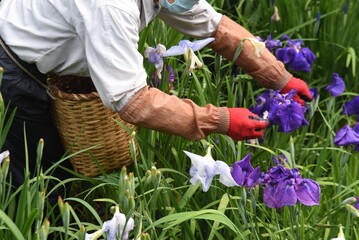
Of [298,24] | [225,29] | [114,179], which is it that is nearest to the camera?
[114,179]

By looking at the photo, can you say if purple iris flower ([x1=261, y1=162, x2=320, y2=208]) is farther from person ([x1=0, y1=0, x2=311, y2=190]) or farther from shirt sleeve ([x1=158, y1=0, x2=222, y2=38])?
shirt sleeve ([x1=158, y1=0, x2=222, y2=38])

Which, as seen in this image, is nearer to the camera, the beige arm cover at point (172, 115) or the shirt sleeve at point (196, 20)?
the beige arm cover at point (172, 115)

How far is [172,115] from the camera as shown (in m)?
2.27

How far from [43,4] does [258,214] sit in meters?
0.91

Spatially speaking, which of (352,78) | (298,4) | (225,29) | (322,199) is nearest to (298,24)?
(298,4)

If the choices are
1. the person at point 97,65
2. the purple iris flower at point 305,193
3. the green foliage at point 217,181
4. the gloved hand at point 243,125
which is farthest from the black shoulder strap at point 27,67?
the purple iris flower at point 305,193

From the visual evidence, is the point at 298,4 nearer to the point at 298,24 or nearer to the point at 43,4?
the point at 298,24

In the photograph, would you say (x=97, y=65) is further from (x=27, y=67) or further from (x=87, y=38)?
(x=27, y=67)

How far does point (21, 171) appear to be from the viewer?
99.4 inches

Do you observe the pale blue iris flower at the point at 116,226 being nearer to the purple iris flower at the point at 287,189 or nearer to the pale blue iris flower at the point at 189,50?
the purple iris flower at the point at 287,189

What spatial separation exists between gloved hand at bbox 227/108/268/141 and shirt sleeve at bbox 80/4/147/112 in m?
0.31

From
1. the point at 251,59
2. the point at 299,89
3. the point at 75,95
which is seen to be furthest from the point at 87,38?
the point at 299,89

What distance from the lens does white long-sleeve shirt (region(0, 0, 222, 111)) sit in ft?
7.04

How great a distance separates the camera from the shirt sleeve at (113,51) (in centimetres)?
214
